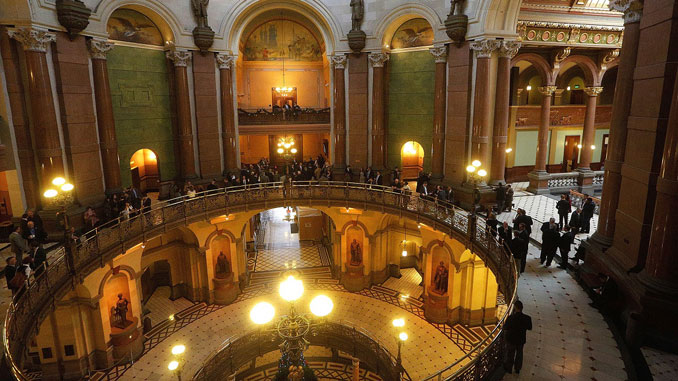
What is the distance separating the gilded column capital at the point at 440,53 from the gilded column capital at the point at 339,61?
4217 mm

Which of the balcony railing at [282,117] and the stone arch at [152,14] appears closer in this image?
the stone arch at [152,14]

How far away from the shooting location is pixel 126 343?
1456 centimetres

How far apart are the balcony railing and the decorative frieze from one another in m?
9.61

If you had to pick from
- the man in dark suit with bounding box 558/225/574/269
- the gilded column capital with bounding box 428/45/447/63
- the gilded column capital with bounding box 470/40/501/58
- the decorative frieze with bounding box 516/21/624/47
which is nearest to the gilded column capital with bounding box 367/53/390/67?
the gilded column capital with bounding box 428/45/447/63

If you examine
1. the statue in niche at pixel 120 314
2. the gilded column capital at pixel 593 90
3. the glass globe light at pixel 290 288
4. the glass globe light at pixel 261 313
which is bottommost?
the statue in niche at pixel 120 314

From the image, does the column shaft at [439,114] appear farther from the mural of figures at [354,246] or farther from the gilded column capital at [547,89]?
the gilded column capital at [547,89]

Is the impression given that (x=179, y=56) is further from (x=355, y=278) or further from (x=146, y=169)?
(x=355, y=278)

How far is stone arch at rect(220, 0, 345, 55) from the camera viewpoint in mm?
18234

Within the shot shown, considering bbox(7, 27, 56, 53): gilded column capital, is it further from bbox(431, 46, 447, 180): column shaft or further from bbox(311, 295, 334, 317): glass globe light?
bbox(431, 46, 447, 180): column shaft

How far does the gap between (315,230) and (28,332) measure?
16.5 m

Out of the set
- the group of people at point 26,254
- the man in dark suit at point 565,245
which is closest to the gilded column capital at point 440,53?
the man in dark suit at point 565,245

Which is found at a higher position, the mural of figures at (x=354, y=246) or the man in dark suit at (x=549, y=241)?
the man in dark suit at (x=549, y=241)

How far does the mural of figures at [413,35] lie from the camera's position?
58.7ft

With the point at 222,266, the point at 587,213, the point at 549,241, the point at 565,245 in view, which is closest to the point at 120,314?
the point at 222,266
